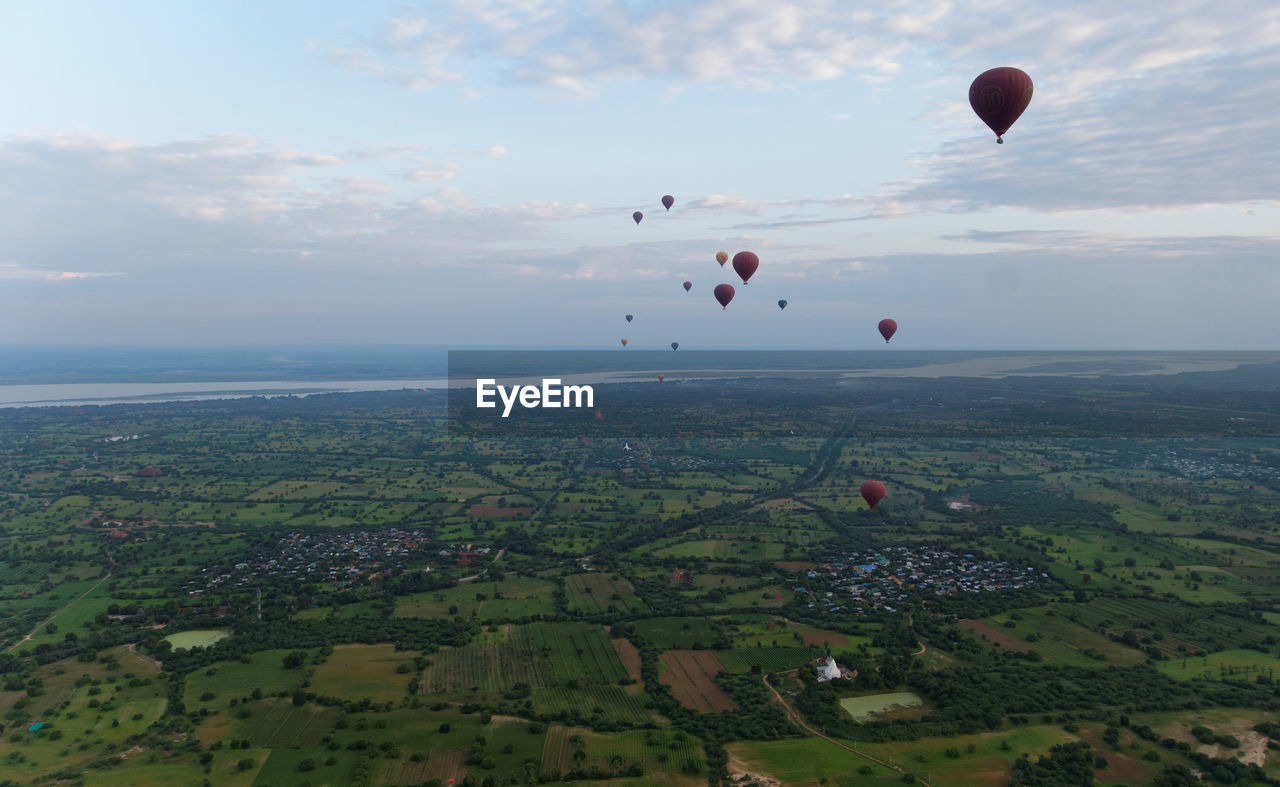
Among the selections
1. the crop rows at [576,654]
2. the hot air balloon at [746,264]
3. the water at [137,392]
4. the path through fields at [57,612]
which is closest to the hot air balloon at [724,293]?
the hot air balloon at [746,264]

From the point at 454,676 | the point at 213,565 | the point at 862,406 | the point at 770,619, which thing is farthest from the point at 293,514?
the point at 862,406

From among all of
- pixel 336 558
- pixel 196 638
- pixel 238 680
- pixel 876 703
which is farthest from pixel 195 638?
pixel 876 703

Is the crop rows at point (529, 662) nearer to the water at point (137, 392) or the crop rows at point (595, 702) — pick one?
the crop rows at point (595, 702)

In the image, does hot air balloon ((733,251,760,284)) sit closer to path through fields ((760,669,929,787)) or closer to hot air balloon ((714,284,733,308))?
hot air balloon ((714,284,733,308))

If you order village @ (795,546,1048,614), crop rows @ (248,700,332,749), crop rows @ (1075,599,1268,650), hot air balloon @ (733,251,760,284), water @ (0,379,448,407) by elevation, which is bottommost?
crop rows @ (248,700,332,749)

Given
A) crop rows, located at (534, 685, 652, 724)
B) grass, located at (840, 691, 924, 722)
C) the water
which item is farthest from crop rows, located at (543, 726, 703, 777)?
the water

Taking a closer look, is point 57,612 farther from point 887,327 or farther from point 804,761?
point 887,327
